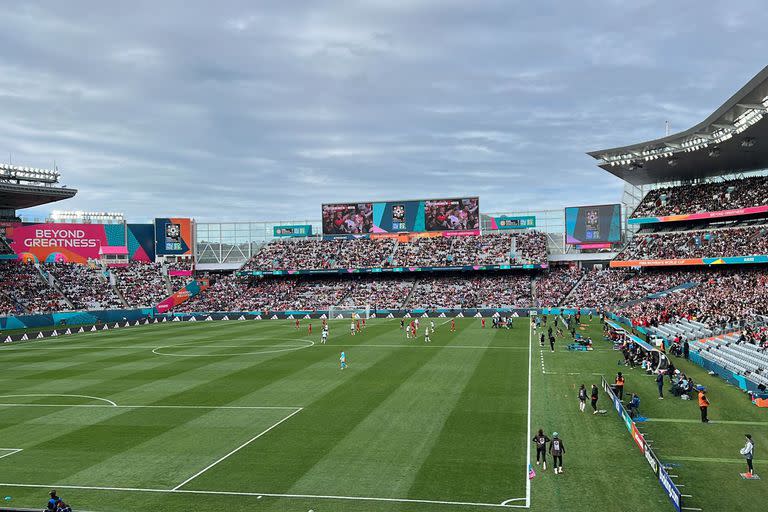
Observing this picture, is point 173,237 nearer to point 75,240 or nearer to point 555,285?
point 75,240

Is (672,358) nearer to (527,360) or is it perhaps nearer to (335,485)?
(527,360)

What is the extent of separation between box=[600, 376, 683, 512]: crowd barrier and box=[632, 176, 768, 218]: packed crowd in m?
50.6

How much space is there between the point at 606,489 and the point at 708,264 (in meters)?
58.6

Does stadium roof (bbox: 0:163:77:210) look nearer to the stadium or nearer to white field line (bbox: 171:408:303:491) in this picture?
the stadium

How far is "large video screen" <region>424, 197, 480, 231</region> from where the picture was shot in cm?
9119

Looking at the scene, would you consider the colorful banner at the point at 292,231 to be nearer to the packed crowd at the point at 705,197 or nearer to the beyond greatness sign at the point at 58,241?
the beyond greatness sign at the point at 58,241

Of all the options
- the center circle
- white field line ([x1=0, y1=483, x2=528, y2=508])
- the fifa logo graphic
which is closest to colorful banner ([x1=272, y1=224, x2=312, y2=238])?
the fifa logo graphic

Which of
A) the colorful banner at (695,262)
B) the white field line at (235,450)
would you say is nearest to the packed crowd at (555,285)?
the colorful banner at (695,262)

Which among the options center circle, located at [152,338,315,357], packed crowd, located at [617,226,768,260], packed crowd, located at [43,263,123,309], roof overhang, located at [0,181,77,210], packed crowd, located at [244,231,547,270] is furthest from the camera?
packed crowd, located at [244,231,547,270]

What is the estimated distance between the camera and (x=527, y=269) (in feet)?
291

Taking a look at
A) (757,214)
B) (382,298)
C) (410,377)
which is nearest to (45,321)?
(382,298)

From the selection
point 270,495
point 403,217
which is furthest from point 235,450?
point 403,217

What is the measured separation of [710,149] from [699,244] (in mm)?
13365

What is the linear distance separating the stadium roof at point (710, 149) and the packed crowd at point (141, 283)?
62.5 metres
